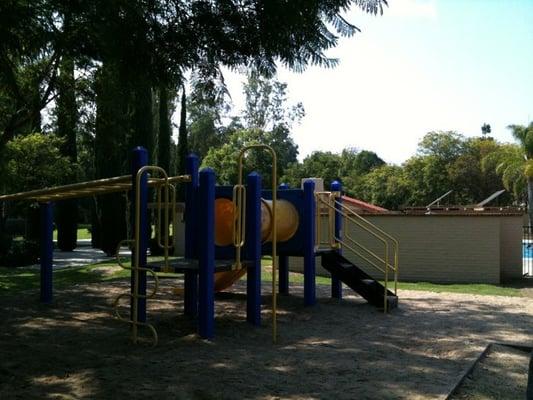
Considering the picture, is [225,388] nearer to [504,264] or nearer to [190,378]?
[190,378]

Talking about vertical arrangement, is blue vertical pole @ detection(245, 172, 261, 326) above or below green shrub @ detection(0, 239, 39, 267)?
above

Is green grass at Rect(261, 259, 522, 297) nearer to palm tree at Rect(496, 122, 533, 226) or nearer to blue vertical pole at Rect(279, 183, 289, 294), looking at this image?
Result: blue vertical pole at Rect(279, 183, 289, 294)

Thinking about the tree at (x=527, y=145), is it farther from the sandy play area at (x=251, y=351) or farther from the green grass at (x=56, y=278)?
the sandy play area at (x=251, y=351)

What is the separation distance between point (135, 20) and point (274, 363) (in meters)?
4.29

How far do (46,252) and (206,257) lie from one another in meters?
4.85

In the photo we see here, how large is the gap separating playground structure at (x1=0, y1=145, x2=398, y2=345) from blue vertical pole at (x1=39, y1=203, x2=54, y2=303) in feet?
0.06

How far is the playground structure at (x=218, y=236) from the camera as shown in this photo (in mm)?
7375

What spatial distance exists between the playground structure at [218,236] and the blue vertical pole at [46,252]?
0.02m

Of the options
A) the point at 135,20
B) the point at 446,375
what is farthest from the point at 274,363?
the point at 135,20

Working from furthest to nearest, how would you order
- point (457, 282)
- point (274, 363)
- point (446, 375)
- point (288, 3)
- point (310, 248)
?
point (457, 282), point (310, 248), point (288, 3), point (274, 363), point (446, 375)

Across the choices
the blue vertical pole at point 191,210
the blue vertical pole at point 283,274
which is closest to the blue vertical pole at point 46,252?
the blue vertical pole at point 191,210

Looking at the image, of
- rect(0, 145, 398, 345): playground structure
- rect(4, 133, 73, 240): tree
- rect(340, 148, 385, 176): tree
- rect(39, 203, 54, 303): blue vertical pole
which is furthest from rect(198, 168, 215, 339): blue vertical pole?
rect(340, 148, 385, 176): tree

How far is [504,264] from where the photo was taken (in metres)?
18.0

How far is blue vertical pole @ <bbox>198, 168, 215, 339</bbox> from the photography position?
729 centimetres
